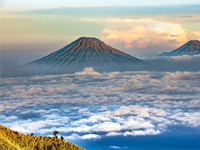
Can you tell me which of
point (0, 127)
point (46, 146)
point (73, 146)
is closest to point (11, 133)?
point (0, 127)

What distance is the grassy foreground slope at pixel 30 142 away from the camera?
56.4 meters

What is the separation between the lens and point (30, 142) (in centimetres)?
5803

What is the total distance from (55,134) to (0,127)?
345 inches

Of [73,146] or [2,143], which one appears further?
[73,146]

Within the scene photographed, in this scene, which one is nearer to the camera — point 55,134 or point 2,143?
point 2,143

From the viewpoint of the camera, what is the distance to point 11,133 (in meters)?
58.2

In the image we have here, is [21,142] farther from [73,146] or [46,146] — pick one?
[73,146]

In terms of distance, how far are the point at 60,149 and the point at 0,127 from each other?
9942mm

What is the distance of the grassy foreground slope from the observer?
56.4 m

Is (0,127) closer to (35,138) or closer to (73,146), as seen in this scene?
(35,138)

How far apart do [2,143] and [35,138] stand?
21.7 feet

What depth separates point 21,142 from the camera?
188ft

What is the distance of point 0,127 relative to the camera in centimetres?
5881

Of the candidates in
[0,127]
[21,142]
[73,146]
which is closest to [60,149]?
[73,146]
